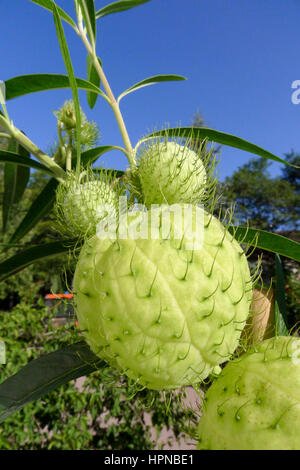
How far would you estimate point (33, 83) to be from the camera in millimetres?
1007

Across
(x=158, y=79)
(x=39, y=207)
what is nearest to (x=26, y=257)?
(x=39, y=207)

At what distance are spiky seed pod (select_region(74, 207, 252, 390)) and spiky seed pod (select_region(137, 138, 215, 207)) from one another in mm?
182

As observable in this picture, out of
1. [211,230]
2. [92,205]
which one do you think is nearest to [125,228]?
[211,230]

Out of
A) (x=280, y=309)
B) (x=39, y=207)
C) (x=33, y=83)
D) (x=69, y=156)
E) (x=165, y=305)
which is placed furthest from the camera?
(x=39, y=207)

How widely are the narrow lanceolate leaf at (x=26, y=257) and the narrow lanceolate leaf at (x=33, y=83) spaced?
46 centimetres

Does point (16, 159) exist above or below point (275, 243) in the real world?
above

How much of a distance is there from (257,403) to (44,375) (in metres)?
0.36

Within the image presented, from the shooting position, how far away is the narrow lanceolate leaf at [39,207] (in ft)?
3.83

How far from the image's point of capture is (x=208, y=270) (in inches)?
17.0

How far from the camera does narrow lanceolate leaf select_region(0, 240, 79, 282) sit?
0.95 metres

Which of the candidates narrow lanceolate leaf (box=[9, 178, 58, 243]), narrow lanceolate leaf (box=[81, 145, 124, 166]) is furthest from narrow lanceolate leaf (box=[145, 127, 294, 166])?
narrow lanceolate leaf (box=[9, 178, 58, 243])

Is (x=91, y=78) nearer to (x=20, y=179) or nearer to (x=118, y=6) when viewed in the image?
(x=118, y=6)

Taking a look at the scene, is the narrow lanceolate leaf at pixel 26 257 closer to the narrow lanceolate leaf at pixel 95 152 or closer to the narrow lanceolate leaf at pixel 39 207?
the narrow lanceolate leaf at pixel 39 207

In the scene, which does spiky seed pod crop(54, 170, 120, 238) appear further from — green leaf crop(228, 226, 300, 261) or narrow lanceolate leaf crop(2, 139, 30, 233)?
narrow lanceolate leaf crop(2, 139, 30, 233)
